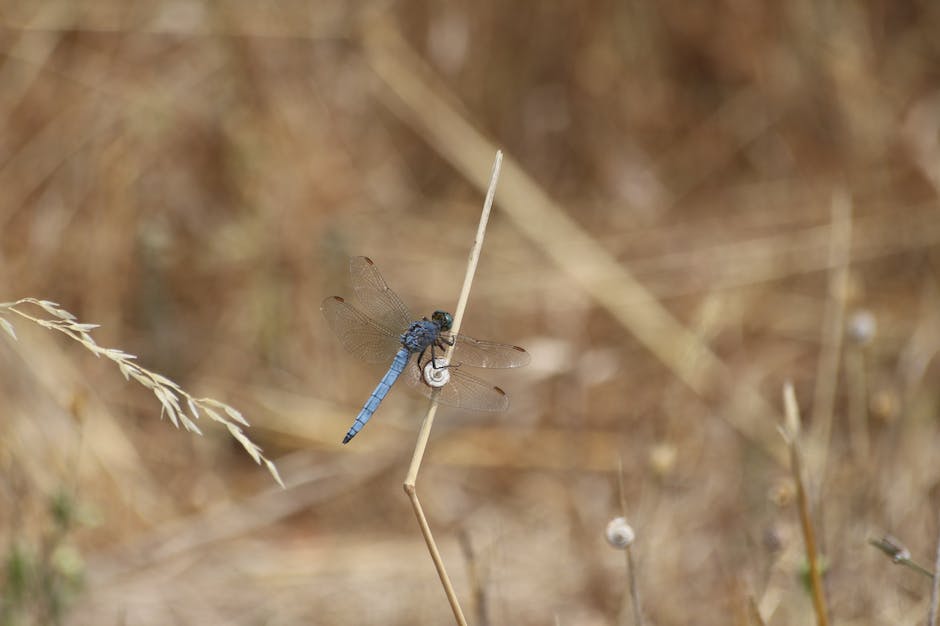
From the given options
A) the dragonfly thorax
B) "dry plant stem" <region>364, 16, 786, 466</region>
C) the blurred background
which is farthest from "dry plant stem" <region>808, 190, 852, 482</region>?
the dragonfly thorax

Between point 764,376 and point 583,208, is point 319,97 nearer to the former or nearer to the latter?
point 583,208

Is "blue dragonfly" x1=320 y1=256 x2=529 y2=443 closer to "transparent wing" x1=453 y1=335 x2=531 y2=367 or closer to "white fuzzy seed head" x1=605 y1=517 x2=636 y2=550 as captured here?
"transparent wing" x1=453 y1=335 x2=531 y2=367

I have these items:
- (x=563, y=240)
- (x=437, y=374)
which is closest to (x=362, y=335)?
(x=437, y=374)

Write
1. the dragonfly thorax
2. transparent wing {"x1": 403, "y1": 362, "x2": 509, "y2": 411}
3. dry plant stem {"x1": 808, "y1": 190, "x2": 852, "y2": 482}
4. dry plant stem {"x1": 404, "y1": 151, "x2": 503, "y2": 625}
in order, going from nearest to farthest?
1. dry plant stem {"x1": 404, "y1": 151, "x2": 503, "y2": 625}
2. transparent wing {"x1": 403, "y1": 362, "x2": 509, "y2": 411}
3. the dragonfly thorax
4. dry plant stem {"x1": 808, "y1": 190, "x2": 852, "y2": 482}

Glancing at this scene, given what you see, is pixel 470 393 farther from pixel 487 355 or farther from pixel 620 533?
pixel 620 533

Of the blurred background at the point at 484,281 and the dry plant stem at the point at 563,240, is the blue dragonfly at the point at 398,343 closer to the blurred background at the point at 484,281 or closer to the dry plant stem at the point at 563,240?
the blurred background at the point at 484,281

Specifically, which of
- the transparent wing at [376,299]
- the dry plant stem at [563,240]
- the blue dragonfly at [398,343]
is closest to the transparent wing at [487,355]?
the blue dragonfly at [398,343]

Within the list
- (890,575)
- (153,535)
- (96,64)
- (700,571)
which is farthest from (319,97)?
(890,575)
